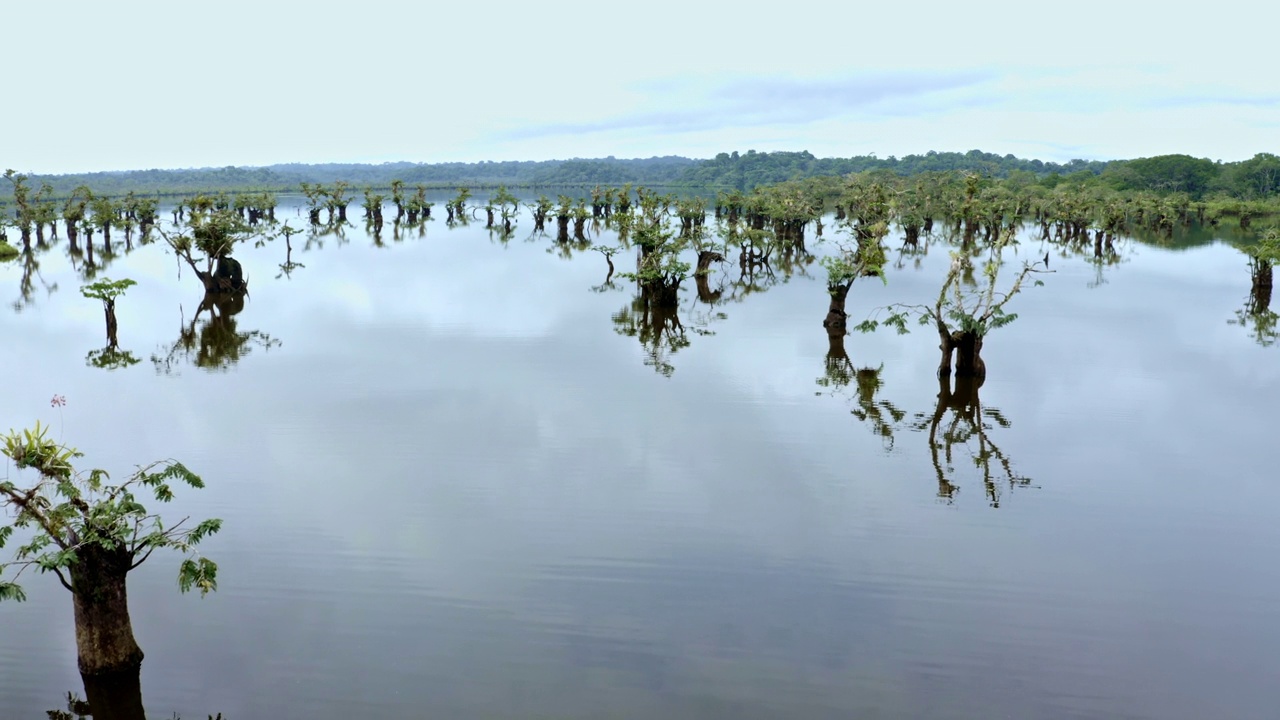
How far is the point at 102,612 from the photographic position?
10117 mm

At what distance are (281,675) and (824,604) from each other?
254 inches

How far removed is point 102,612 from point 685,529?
25.2 feet

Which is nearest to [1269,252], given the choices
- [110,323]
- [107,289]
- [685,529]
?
[685,529]

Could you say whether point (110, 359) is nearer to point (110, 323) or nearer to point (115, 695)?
point (110, 323)

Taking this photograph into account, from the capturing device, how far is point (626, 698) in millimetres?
10281

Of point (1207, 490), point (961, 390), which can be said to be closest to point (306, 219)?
point (961, 390)

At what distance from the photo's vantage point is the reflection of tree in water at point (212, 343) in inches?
1043

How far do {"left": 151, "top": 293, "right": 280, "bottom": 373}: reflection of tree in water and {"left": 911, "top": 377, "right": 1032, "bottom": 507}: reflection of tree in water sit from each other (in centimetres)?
1798

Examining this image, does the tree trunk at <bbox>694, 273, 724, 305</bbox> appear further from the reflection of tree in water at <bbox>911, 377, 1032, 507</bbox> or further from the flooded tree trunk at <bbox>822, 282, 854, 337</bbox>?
the reflection of tree in water at <bbox>911, 377, 1032, 507</bbox>

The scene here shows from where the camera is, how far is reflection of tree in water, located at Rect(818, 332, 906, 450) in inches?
798

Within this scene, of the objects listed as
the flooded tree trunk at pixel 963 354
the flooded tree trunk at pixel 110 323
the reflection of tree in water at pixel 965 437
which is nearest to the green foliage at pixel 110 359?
the flooded tree trunk at pixel 110 323

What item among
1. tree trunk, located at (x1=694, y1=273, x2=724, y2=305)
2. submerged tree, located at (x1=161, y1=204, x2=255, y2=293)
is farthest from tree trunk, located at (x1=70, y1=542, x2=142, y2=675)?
tree trunk, located at (x1=694, y1=273, x2=724, y2=305)

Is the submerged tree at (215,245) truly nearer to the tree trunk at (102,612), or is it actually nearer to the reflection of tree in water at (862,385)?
the reflection of tree in water at (862,385)

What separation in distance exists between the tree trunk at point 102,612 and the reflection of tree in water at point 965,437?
11.9 meters
